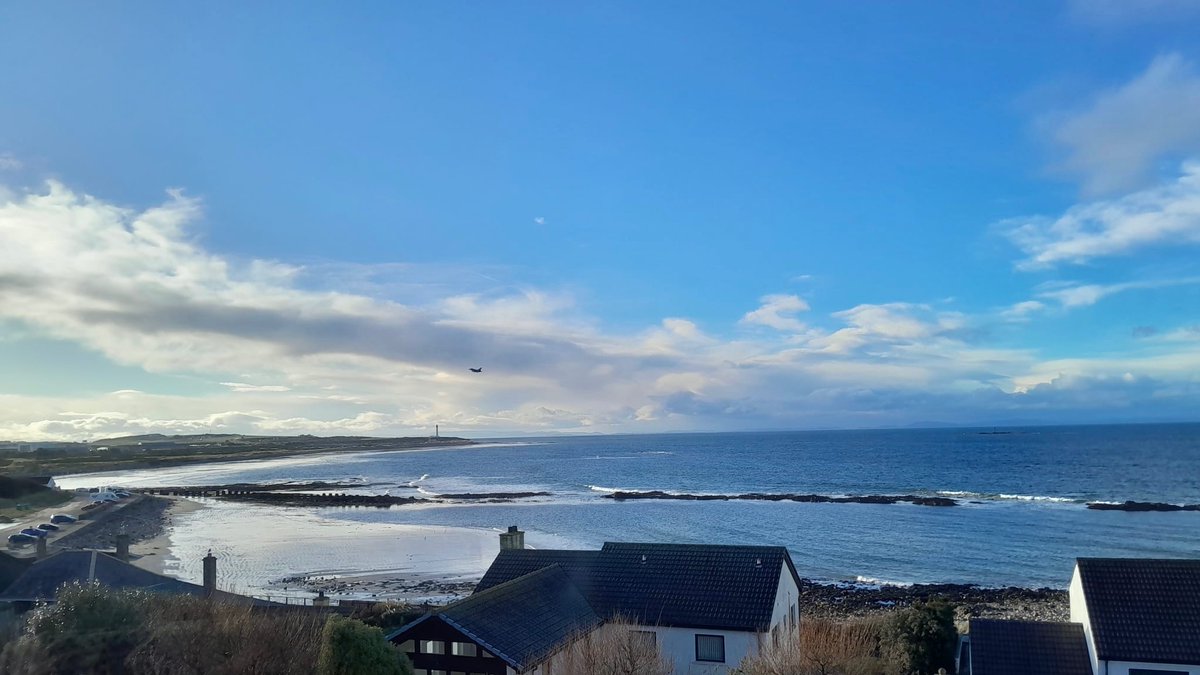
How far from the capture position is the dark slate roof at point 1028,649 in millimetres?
20906

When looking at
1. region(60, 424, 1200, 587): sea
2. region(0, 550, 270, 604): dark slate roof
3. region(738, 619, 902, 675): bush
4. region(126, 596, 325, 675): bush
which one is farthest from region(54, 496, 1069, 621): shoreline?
region(126, 596, 325, 675): bush

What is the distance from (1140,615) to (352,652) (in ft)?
63.5

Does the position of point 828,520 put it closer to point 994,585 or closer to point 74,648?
point 994,585

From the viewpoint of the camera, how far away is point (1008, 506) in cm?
8519

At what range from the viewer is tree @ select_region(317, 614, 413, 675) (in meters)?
14.0

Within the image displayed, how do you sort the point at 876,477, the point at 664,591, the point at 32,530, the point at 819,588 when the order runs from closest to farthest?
the point at 664,591
the point at 819,588
the point at 32,530
the point at 876,477

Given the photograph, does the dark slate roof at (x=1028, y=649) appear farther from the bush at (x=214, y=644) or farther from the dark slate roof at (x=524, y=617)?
the bush at (x=214, y=644)

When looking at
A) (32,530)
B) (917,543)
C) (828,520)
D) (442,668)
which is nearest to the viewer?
(442,668)

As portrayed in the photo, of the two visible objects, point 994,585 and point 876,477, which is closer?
point 994,585

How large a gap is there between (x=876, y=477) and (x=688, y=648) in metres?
115

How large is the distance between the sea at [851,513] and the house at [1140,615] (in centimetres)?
2928

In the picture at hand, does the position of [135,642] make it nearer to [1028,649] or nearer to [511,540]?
[511,540]

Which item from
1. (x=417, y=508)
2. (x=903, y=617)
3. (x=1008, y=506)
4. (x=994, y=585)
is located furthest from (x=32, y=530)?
(x=1008, y=506)

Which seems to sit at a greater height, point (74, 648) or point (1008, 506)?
point (74, 648)
